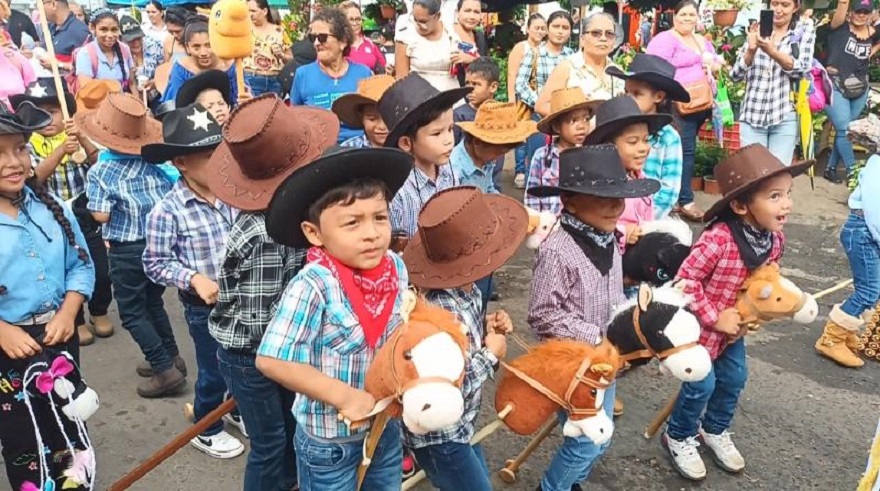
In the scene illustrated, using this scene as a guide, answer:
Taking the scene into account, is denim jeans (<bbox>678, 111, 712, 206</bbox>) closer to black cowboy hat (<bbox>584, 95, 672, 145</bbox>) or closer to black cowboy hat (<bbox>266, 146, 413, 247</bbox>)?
black cowboy hat (<bbox>584, 95, 672, 145</bbox>)

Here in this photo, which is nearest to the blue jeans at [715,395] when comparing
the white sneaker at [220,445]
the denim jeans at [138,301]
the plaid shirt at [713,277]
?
the plaid shirt at [713,277]

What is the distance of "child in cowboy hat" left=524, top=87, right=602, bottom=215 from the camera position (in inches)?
164

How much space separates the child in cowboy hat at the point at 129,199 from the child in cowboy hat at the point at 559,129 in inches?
85.7

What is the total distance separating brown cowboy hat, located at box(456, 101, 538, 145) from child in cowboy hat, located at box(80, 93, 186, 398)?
1.82 m

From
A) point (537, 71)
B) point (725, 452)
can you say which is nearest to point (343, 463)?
point (725, 452)

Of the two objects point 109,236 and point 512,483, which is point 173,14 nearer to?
point 109,236

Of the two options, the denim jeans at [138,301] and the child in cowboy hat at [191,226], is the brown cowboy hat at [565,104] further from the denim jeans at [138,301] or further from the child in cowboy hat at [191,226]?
the denim jeans at [138,301]

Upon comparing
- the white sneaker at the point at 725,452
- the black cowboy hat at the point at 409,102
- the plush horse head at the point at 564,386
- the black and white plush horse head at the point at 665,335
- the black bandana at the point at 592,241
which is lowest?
the white sneaker at the point at 725,452

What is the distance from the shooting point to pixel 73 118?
13.6 ft

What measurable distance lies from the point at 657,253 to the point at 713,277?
0.99 ft

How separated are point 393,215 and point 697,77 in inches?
177

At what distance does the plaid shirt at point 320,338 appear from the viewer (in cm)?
212

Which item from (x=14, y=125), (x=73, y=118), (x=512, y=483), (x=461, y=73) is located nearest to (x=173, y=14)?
(x=461, y=73)

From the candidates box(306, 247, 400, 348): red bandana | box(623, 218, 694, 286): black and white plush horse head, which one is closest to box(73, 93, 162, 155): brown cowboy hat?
box(306, 247, 400, 348): red bandana
